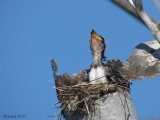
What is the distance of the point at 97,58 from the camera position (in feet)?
9.66

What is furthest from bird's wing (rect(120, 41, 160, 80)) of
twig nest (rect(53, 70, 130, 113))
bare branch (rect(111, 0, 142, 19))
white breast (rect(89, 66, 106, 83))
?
bare branch (rect(111, 0, 142, 19))

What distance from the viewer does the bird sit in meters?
2.50

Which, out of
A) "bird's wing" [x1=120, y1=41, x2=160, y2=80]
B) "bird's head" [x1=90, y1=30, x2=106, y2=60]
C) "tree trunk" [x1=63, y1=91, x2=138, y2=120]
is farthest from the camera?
"bird's head" [x1=90, y1=30, x2=106, y2=60]

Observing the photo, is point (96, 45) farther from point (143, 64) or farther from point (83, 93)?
point (83, 93)

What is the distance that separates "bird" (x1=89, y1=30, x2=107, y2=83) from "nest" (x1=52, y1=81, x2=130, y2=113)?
167 mm

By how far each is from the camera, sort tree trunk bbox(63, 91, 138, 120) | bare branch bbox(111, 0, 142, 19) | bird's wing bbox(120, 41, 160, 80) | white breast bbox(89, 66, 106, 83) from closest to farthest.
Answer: tree trunk bbox(63, 91, 138, 120) < bird's wing bbox(120, 41, 160, 80) < white breast bbox(89, 66, 106, 83) < bare branch bbox(111, 0, 142, 19)

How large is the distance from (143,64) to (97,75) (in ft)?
1.76

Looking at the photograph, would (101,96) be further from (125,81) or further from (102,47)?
(102,47)

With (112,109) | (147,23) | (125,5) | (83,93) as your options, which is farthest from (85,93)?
(125,5)

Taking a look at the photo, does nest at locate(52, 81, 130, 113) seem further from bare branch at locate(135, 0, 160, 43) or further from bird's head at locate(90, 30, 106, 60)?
bird's head at locate(90, 30, 106, 60)

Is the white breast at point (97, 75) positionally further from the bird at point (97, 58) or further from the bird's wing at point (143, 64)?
the bird's wing at point (143, 64)

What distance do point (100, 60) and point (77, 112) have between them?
0.91 m

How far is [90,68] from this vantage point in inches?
108

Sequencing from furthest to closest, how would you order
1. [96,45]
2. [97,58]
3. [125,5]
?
[96,45] → [97,58] → [125,5]
